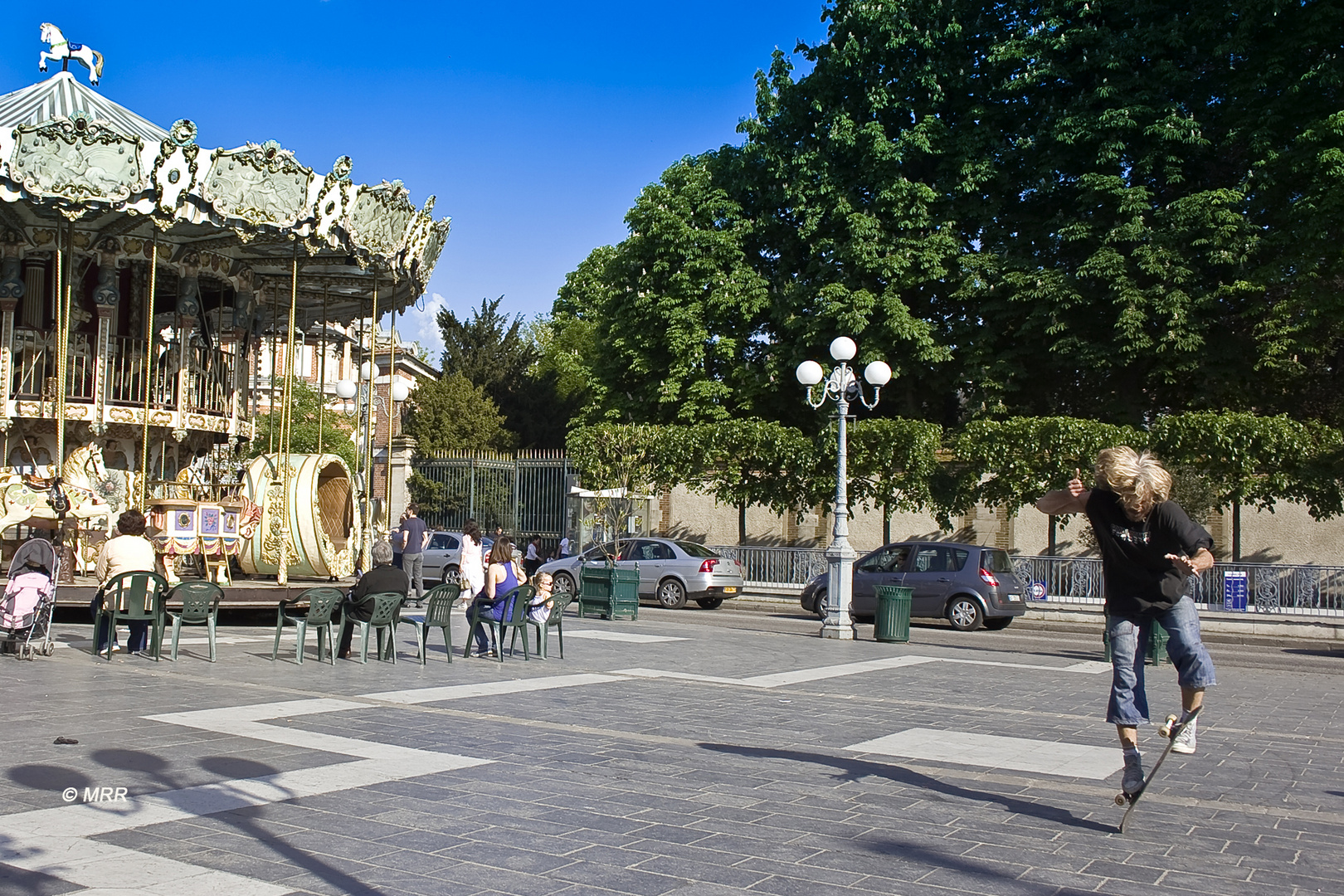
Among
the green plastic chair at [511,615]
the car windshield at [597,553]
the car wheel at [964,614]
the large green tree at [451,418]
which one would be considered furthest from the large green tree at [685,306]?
the green plastic chair at [511,615]

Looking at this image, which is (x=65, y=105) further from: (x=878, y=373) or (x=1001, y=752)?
(x=1001, y=752)

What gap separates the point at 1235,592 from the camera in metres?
26.4

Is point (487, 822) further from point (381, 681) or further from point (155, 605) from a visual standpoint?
point (155, 605)

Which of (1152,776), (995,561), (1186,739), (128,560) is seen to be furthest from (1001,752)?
(995,561)

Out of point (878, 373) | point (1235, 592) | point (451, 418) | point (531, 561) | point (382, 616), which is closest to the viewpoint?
point (382, 616)

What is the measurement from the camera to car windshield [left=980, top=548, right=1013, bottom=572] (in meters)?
22.6

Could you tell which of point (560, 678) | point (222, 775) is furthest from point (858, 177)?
point (222, 775)

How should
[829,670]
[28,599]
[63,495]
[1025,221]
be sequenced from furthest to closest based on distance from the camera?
[1025,221] → [63,495] → [829,670] → [28,599]

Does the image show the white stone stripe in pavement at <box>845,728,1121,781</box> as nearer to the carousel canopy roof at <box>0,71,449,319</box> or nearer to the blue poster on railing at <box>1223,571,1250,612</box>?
the carousel canopy roof at <box>0,71,449,319</box>

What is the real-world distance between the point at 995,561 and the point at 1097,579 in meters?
6.07

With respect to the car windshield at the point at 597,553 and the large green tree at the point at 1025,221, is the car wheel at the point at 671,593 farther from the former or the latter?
the large green tree at the point at 1025,221

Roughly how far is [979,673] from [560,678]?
5.05 meters

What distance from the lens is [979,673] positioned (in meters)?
14.1

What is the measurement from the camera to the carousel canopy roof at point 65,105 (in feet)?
61.2
